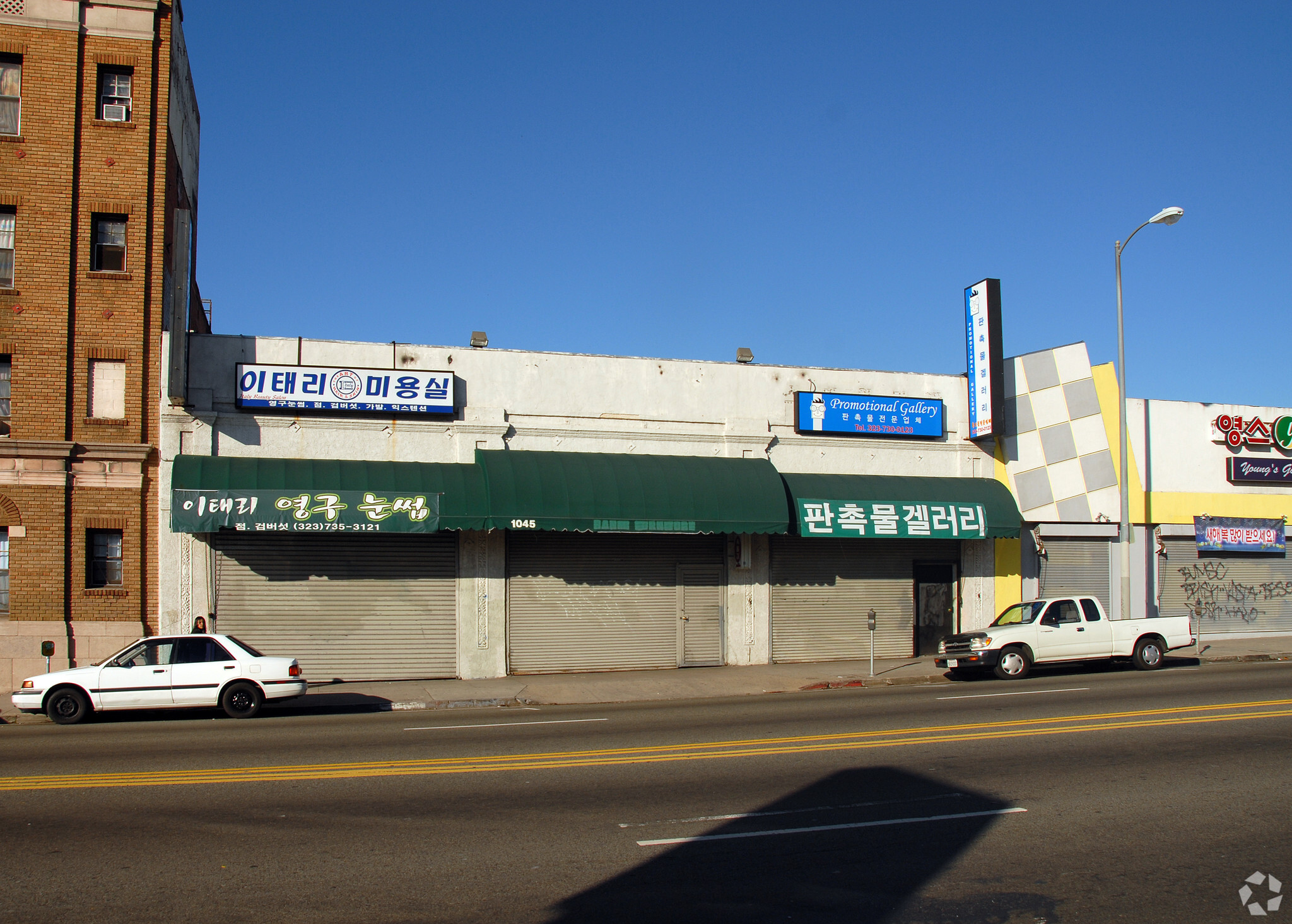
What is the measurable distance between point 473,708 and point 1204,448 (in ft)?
70.4

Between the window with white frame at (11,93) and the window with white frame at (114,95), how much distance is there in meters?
1.49

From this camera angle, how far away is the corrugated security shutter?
2714 cm

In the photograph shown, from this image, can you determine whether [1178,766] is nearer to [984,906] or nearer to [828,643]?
[984,906]

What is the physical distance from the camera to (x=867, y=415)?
24.8 metres

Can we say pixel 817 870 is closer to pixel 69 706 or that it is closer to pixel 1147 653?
pixel 69 706

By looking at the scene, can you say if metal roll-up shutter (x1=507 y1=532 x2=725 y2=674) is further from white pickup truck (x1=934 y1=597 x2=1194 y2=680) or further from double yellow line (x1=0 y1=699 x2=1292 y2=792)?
double yellow line (x1=0 y1=699 x2=1292 y2=792)

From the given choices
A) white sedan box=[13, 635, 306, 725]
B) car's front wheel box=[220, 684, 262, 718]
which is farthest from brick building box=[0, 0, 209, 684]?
car's front wheel box=[220, 684, 262, 718]

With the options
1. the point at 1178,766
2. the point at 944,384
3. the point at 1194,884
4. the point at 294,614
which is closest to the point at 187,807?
the point at 1194,884

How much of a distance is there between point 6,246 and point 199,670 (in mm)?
10633

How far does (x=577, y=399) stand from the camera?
22969mm

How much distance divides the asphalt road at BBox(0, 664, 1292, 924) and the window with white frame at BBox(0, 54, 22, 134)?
1294 cm

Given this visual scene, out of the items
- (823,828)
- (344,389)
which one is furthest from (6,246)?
(823,828)

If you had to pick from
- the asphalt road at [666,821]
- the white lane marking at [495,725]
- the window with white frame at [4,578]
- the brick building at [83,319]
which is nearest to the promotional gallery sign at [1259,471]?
the asphalt road at [666,821]

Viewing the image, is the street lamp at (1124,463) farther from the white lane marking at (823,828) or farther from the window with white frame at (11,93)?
the window with white frame at (11,93)
